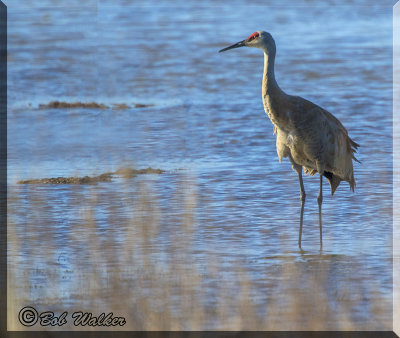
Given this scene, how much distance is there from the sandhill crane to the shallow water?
62cm

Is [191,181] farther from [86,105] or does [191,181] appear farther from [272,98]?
[86,105]

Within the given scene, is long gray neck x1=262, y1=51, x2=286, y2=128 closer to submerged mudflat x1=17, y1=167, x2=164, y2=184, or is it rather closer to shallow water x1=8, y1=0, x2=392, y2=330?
shallow water x1=8, y1=0, x2=392, y2=330

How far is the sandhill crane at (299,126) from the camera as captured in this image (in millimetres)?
7930

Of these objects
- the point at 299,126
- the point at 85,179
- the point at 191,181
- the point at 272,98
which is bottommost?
the point at 85,179

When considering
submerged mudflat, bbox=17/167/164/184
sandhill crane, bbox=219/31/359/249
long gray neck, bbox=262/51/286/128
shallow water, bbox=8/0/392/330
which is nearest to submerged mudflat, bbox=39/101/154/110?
shallow water, bbox=8/0/392/330

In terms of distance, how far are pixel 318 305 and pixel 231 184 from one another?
12.0 feet

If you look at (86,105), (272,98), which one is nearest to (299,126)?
(272,98)

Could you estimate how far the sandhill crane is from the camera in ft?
26.0

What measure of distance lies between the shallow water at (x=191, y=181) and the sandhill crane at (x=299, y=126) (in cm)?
62

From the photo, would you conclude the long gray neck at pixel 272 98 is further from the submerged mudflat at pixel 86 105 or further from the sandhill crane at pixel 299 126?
the submerged mudflat at pixel 86 105

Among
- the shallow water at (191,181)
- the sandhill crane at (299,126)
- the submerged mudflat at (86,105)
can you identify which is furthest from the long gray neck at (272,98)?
the submerged mudflat at (86,105)

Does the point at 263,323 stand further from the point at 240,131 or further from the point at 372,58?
the point at 372,58

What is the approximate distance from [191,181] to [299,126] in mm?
1881

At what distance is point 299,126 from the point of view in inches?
313
